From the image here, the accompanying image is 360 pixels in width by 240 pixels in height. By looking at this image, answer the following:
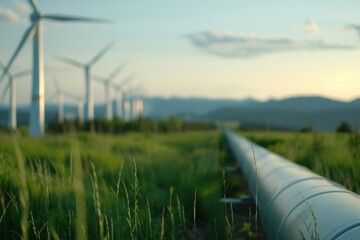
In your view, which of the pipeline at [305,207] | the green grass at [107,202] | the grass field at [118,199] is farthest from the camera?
the green grass at [107,202]

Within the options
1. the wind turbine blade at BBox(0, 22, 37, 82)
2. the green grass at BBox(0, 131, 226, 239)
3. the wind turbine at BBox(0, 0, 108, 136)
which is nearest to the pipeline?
the green grass at BBox(0, 131, 226, 239)

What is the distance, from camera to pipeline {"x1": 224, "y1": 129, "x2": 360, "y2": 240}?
3211 millimetres

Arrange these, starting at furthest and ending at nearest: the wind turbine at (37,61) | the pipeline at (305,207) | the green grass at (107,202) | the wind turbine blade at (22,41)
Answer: the wind turbine at (37,61) < the wind turbine blade at (22,41) < the green grass at (107,202) < the pipeline at (305,207)

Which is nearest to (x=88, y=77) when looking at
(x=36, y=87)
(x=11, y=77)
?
(x=11, y=77)

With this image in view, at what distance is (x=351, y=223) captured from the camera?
3078 mm

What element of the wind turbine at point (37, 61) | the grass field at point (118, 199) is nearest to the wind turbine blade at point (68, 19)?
the wind turbine at point (37, 61)

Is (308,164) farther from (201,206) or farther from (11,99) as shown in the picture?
(11,99)

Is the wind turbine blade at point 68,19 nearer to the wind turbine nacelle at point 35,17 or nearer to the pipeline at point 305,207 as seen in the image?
the wind turbine nacelle at point 35,17

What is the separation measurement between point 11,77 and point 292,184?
119 ft

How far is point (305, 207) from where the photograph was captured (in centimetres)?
392

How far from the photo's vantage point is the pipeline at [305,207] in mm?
3211

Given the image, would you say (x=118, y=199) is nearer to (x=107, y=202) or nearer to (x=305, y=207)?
(x=107, y=202)

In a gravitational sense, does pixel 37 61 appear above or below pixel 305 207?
above

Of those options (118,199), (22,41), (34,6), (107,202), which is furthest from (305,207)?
(34,6)
